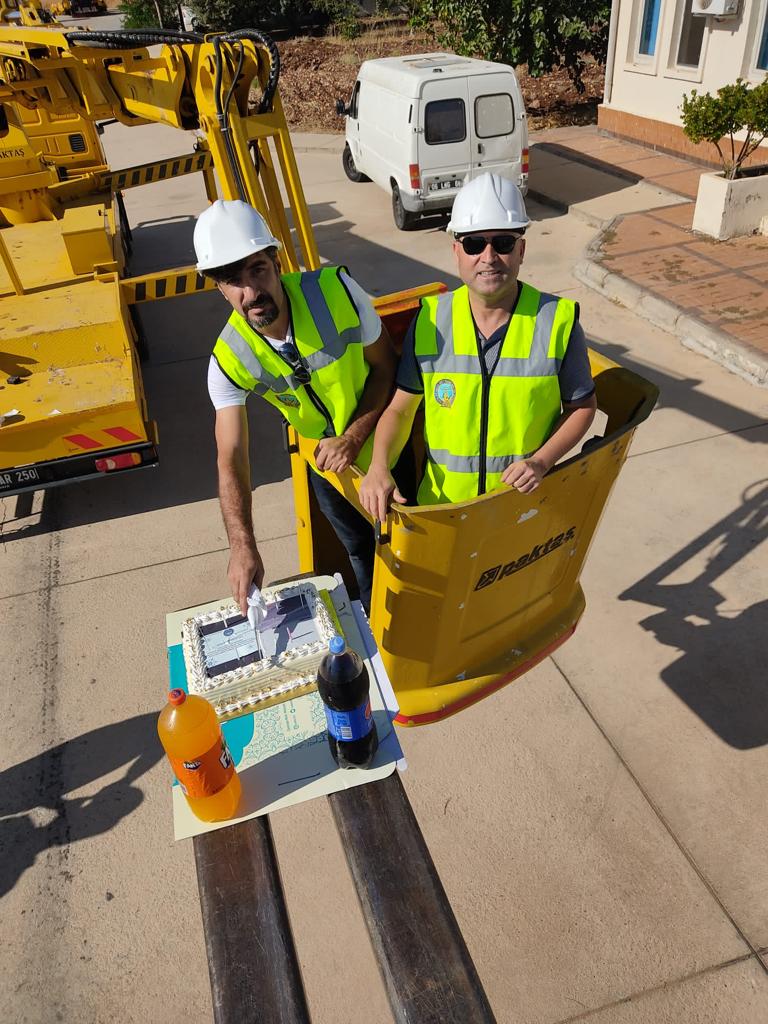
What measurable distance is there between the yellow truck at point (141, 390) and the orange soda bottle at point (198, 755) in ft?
3.10

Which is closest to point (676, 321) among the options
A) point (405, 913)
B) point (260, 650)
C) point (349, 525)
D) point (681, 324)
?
point (681, 324)

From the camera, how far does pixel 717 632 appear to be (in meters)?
4.16

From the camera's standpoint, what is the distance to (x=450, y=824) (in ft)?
11.0

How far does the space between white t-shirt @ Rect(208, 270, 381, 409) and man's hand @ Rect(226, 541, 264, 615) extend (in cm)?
67

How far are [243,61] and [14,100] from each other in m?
3.86

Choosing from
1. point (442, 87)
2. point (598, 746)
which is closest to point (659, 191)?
point (442, 87)

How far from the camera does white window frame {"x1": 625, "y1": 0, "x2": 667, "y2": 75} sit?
1216cm

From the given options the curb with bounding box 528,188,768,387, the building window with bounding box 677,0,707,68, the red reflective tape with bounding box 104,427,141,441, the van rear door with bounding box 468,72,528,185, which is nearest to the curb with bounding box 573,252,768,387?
the curb with bounding box 528,188,768,387

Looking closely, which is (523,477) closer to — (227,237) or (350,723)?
(350,723)

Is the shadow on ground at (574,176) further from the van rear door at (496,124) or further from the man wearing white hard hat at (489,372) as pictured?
the man wearing white hard hat at (489,372)

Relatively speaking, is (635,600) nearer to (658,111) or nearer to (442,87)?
(442,87)

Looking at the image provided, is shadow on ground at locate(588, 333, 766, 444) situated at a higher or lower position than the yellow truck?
lower

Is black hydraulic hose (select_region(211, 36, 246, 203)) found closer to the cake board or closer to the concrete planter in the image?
the cake board

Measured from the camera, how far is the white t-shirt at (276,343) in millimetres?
2816
